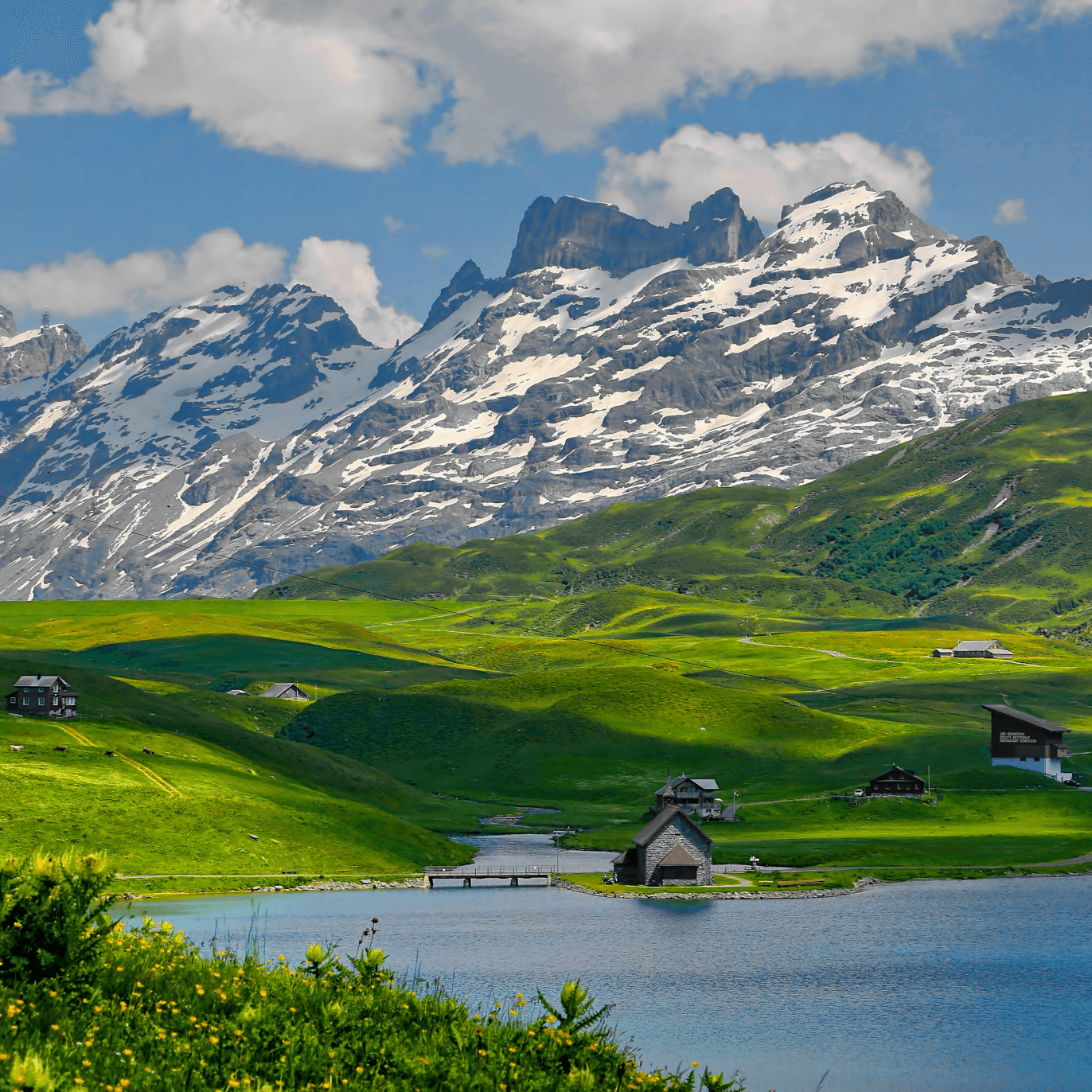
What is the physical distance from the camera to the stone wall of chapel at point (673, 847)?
381ft

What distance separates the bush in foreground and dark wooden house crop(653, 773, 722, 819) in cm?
12656

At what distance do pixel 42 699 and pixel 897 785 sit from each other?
320 ft

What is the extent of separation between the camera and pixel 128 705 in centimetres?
16162

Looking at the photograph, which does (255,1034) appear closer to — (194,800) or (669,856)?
(669,856)

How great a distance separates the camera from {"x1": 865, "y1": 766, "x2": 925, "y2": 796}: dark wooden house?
511 ft

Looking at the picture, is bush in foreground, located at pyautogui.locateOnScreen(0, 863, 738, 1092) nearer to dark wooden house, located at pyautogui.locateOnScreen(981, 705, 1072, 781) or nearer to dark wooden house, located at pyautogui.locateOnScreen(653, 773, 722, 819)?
dark wooden house, located at pyautogui.locateOnScreen(653, 773, 722, 819)

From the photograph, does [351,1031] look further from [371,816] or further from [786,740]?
[786,740]

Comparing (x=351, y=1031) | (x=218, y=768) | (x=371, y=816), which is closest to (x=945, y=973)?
(x=351, y=1031)

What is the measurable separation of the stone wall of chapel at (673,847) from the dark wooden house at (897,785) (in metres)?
44.8

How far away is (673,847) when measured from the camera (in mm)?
117000

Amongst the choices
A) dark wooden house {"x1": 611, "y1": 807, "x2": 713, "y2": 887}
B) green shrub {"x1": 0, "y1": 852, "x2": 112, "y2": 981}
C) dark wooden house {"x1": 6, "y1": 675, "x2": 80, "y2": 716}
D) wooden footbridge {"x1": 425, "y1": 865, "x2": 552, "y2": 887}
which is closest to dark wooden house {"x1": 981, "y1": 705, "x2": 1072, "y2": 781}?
dark wooden house {"x1": 611, "y1": 807, "x2": 713, "y2": 887}

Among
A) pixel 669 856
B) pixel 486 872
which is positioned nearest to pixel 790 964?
pixel 669 856

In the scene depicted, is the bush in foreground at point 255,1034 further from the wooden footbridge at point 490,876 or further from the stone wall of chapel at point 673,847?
the wooden footbridge at point 490,876

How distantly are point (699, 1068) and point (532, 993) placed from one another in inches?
628
